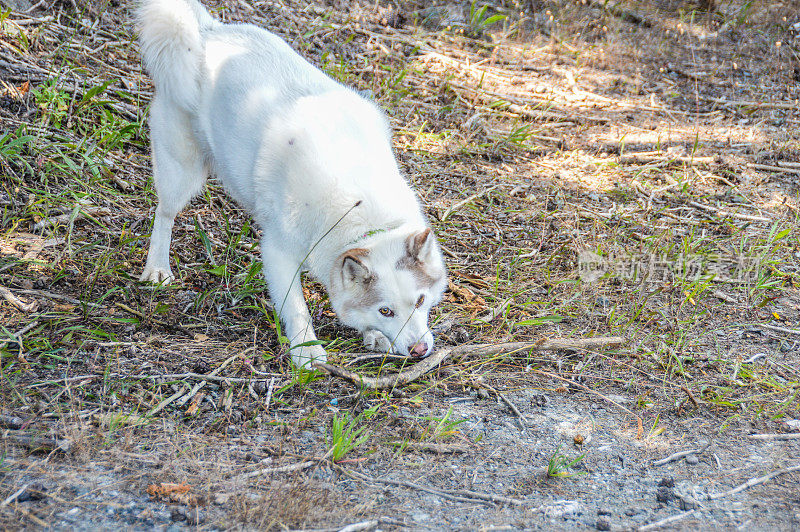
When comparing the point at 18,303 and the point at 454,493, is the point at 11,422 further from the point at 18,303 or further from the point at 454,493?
the point at 454,493

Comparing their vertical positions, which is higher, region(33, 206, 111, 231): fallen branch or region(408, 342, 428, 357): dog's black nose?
region(408, 342, 428, 357): dog's black nose

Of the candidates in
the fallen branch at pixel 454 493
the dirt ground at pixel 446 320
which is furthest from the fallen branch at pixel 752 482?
the fallen branch at pixel 454 493

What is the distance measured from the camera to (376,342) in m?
3.67

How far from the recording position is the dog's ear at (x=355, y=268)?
3.26 meters

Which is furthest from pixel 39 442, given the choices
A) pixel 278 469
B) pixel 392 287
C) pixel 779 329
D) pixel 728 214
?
pixel 728 214

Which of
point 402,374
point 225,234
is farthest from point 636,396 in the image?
point 225,234

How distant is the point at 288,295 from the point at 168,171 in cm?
123

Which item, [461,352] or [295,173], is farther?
[461,352]

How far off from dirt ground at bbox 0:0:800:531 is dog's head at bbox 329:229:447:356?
18cm

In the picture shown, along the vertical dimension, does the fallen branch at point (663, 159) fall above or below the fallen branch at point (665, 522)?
below

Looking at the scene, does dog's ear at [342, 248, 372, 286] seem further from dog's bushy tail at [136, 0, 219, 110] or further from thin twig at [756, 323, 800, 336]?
thin twig at [756, 323, 800, 336]

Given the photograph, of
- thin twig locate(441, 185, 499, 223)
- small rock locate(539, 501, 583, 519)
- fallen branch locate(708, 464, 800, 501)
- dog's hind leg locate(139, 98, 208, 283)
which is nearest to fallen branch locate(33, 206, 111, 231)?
dog's hind leg locate(139, 98, 208, 283)

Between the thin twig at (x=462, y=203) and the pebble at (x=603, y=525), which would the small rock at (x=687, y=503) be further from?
the thin twig at (x=462, y=203)

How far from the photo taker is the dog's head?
3.36 metres
